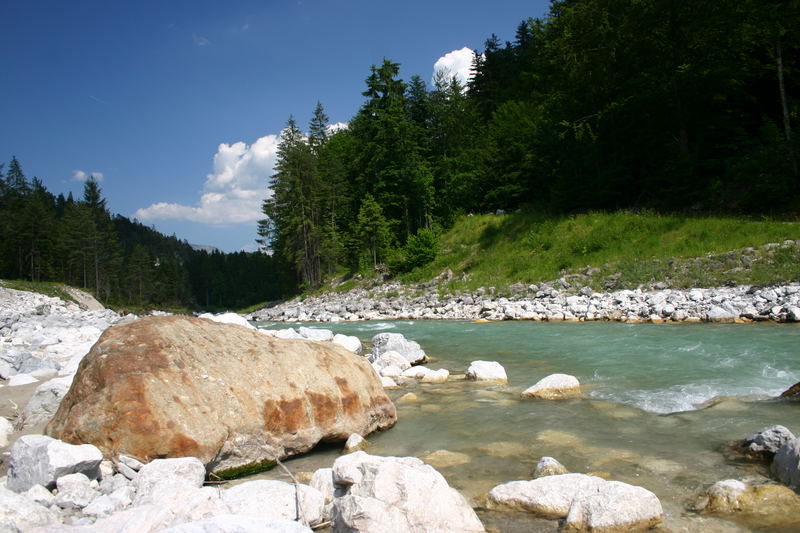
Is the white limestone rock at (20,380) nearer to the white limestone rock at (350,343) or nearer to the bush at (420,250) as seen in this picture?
the white limestone rock at (350,343)

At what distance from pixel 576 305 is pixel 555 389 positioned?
9983 mm

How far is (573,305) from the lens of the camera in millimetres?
16219

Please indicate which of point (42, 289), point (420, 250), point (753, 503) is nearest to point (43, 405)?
point (753, 503)

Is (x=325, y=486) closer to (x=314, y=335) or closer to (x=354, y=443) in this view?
(x=354, y=443)

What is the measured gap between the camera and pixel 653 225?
68.6 ft

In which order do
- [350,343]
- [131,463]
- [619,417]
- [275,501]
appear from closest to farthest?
[275,501] → [131,463] → [619,417] → [350,343]

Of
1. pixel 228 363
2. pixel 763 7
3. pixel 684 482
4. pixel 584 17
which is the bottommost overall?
pixel 684 482

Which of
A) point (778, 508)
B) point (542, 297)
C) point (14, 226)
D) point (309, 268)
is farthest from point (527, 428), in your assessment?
point (14, 226)

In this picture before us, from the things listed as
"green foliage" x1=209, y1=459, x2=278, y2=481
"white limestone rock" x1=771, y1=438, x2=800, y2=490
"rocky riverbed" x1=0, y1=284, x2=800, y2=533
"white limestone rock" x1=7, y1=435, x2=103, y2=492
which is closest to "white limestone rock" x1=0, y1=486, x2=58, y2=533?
"rocky riverbed" x1=0, y1=284, x2=800, y2=533

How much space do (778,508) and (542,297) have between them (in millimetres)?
15852

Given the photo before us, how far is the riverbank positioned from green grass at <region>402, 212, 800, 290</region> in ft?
3.16

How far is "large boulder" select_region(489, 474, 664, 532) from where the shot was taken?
321cm

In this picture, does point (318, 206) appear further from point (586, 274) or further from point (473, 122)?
point (586, 274)

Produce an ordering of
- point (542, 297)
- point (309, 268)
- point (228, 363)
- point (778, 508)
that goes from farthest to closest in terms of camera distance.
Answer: point (309, 268) → point (542, 297) → point (228, 363) → point (778, 508)
